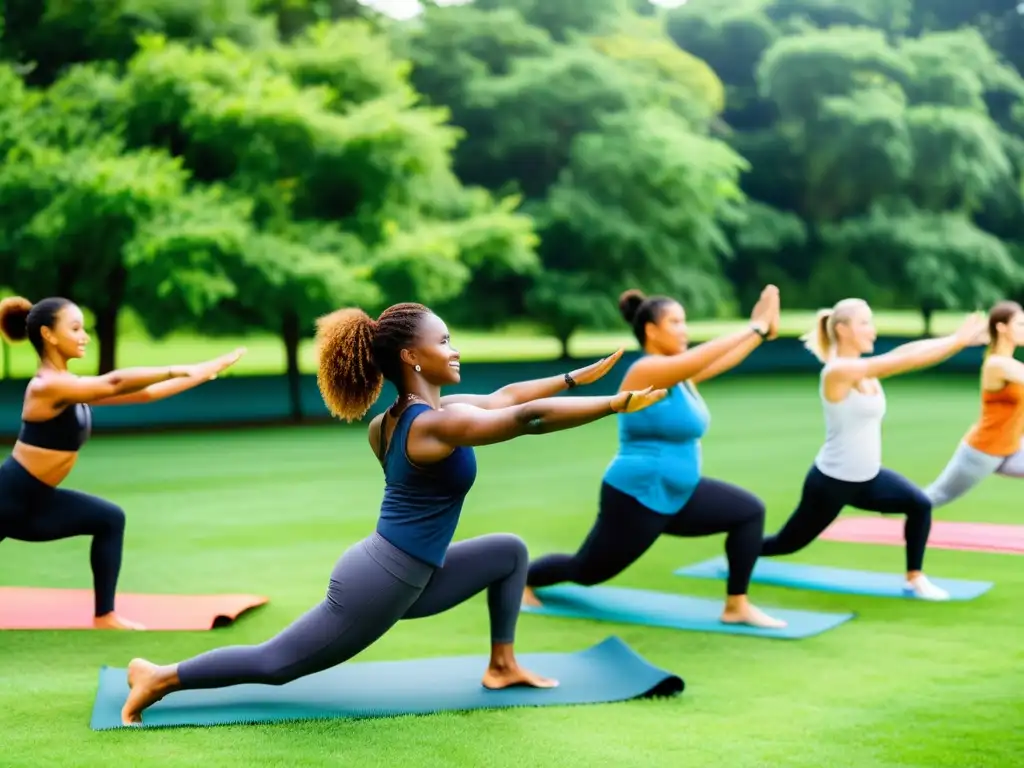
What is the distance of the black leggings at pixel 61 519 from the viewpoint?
6191 millimetres

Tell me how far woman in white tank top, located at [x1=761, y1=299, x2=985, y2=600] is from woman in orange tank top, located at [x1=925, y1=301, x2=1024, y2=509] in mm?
1057

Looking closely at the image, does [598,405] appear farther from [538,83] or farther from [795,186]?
[795,186]

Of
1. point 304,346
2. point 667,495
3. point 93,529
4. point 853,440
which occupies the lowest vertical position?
point 304,346

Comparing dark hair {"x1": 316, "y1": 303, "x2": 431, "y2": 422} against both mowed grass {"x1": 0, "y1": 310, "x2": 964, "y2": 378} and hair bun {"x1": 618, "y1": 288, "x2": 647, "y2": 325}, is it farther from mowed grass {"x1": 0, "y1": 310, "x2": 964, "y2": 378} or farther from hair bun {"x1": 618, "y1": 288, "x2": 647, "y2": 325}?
mowed grass {"x1": 0, "y1": 310, "x2": 964, "y2": 378}

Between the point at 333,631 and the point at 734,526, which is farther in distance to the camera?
the point at 734,526

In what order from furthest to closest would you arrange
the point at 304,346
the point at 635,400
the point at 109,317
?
the point at 304,346 < the point at 109,317 < the point at 635,400

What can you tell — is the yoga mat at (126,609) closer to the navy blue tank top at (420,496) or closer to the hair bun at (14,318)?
the hair bun at (14,318)

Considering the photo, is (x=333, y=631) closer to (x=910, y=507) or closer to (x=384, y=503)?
(x=384, y=503)

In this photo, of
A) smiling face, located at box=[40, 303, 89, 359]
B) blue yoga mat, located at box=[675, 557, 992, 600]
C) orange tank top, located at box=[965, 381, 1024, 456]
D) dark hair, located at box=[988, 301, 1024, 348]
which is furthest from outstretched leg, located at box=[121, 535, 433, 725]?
dark hair, located at box=[988, 301, 1024, 348]

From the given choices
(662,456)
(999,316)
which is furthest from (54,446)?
(999,316)

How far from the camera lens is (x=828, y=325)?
7.05 metres

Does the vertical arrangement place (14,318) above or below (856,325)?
below

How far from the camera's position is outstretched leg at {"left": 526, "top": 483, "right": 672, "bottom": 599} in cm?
636

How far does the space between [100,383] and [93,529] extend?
0.84 metres
